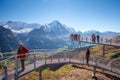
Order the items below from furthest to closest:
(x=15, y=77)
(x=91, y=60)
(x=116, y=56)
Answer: (x=116, y=56)
(x=91, y=60)
(x=15, y=77)

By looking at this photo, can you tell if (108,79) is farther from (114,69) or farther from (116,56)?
Answer: (116,56)

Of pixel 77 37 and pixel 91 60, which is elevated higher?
pixel 77 37

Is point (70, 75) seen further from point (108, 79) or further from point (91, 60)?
point (91, 60)

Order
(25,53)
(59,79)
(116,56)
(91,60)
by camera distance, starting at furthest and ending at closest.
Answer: (116,56) < (91,60) < (59,79) < (25,53)

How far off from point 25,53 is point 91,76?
1387 cm

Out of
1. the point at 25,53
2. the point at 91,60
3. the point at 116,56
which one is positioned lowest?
the point at 116,56

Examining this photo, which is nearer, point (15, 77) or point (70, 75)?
point (15, 77)

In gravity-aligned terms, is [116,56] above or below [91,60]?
below

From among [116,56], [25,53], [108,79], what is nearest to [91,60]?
[108,79]

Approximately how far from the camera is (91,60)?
126 ft

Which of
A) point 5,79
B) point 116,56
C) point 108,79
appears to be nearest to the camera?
point 5,79

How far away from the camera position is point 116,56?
10375 centimetres

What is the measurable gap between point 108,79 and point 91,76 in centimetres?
300

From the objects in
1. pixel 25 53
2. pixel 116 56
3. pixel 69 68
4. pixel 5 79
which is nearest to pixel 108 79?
pixel 69 68
